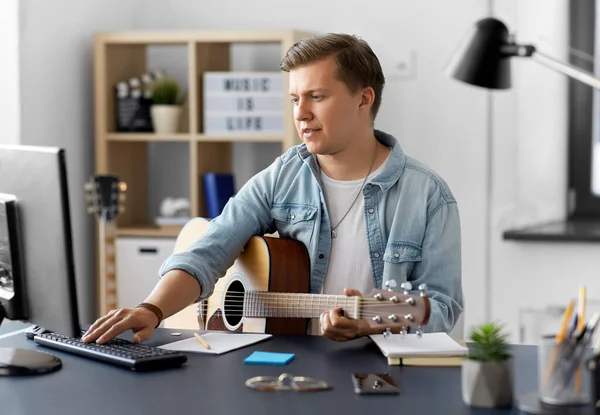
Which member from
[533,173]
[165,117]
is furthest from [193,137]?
[533,173]

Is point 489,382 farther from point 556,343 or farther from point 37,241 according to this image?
point 37,241

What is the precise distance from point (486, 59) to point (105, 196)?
1652 millimetres

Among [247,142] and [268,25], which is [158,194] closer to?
[247,142]

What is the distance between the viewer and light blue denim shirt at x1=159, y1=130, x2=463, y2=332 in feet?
6.61

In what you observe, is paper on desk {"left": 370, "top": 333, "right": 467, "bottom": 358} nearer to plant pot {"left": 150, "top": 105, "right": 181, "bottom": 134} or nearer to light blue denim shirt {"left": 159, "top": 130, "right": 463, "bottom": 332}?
light blue denim shirt {"left": 159, "top": 130, "right": 463, "bottom": 332}

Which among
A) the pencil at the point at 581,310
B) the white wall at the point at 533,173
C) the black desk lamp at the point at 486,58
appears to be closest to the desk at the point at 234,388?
the pencil at the point at 581,310

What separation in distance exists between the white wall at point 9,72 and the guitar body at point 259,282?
Answer: 5.01 ft

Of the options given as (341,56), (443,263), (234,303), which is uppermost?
(341,56)

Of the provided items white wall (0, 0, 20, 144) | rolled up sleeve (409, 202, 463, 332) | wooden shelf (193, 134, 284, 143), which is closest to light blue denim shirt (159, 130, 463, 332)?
rolled up sleeve (409, 202, 463, 332)

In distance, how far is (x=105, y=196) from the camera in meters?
3.58

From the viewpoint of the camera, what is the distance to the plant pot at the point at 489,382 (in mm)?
1311

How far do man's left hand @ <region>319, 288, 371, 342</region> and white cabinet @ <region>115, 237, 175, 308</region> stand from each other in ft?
6.74

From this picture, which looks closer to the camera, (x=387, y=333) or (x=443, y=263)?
(x=387, y=333)

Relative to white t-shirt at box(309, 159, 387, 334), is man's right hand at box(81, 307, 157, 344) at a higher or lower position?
lower
